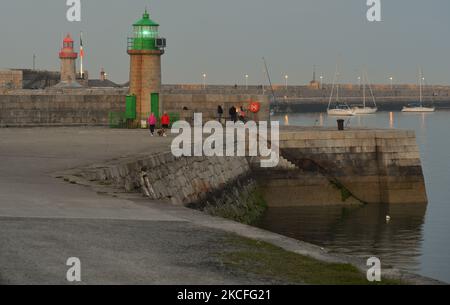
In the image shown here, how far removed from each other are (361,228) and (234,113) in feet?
46.3

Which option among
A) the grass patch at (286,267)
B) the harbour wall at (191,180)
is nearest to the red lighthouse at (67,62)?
the harbour wall at (191,180)

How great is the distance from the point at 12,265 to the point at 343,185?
30598mm

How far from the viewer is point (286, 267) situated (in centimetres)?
1199

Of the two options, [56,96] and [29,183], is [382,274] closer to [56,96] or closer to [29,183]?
[29,183]

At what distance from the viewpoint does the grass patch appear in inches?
447

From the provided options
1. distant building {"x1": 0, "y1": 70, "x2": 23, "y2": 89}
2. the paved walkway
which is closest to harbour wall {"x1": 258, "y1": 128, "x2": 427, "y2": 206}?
the paved walkway

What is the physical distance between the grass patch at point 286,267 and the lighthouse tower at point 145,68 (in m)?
33.5

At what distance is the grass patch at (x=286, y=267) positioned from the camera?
447 inches

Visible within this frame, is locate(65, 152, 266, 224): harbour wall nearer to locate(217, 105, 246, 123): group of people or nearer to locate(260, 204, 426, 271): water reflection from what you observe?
locate(260, 204, 426, 271): water reflection

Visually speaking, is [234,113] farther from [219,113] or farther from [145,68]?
[145,68]

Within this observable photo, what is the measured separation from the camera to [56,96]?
49.2m

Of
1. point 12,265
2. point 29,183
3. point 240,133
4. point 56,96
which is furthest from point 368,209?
point 12,265

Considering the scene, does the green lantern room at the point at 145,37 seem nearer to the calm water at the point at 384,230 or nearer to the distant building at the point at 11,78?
the calm water at the point at 384,230

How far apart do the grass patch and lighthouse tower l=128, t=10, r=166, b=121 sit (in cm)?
3353
